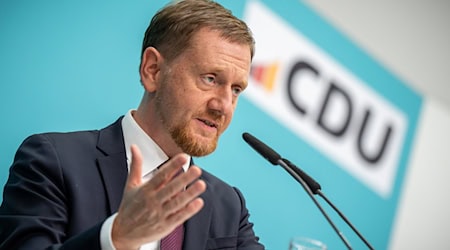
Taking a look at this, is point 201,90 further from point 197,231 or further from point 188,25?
point 197,231

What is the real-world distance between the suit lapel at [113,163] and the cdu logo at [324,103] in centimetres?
98

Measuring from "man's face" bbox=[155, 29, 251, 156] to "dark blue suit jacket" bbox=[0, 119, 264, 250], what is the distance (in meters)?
0.16

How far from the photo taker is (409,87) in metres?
3.40

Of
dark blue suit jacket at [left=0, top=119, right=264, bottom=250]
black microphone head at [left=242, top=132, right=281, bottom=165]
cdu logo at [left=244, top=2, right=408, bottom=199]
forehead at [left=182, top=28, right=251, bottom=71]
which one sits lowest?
dark blue suit jacket at [left=0, top=119, right=264, bottom=250]

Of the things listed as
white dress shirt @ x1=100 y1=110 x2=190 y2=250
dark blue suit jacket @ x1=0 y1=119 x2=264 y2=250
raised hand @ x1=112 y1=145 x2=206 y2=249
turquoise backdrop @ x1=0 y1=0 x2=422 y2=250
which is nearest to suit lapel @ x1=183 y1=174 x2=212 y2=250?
dark blue suit jacket @ x1=0 y1=119 x2=264 y2=250

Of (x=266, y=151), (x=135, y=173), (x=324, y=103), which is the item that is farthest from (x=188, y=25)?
(x=324, y=103)

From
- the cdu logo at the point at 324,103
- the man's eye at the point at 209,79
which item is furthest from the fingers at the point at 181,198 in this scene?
the cdu logo at the point at 324,103

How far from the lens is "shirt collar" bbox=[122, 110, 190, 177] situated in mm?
1773

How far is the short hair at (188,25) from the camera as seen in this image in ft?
5.99

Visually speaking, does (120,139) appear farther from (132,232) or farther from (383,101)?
(383,101)

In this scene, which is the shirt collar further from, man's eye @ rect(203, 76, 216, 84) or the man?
man's eye @ rect(203, 76, 216, 84)

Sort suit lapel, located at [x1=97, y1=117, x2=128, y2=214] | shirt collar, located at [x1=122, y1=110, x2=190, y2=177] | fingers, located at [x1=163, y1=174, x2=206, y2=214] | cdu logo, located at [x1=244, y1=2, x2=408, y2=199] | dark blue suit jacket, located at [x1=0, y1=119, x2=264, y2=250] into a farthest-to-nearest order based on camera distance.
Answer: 1. cdu logo, located at [x1=244, y1=2, x2=408, y2=199]
2. shirt collar, located at [x1=122, y1=110, x2=190, y2=177]
3. suit lapel, located at [x1=97, y1=117, x2=128, y2=214]
4. dark blue suit jacket, located at [x1=0, y1=119, x2=264, y2=250]
5. fingers, located at [x1=163, y1=174, x2=206, y2=214]

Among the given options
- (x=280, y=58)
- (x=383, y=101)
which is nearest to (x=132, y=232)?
(x=280, y=58)

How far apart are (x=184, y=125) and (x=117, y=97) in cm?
58
